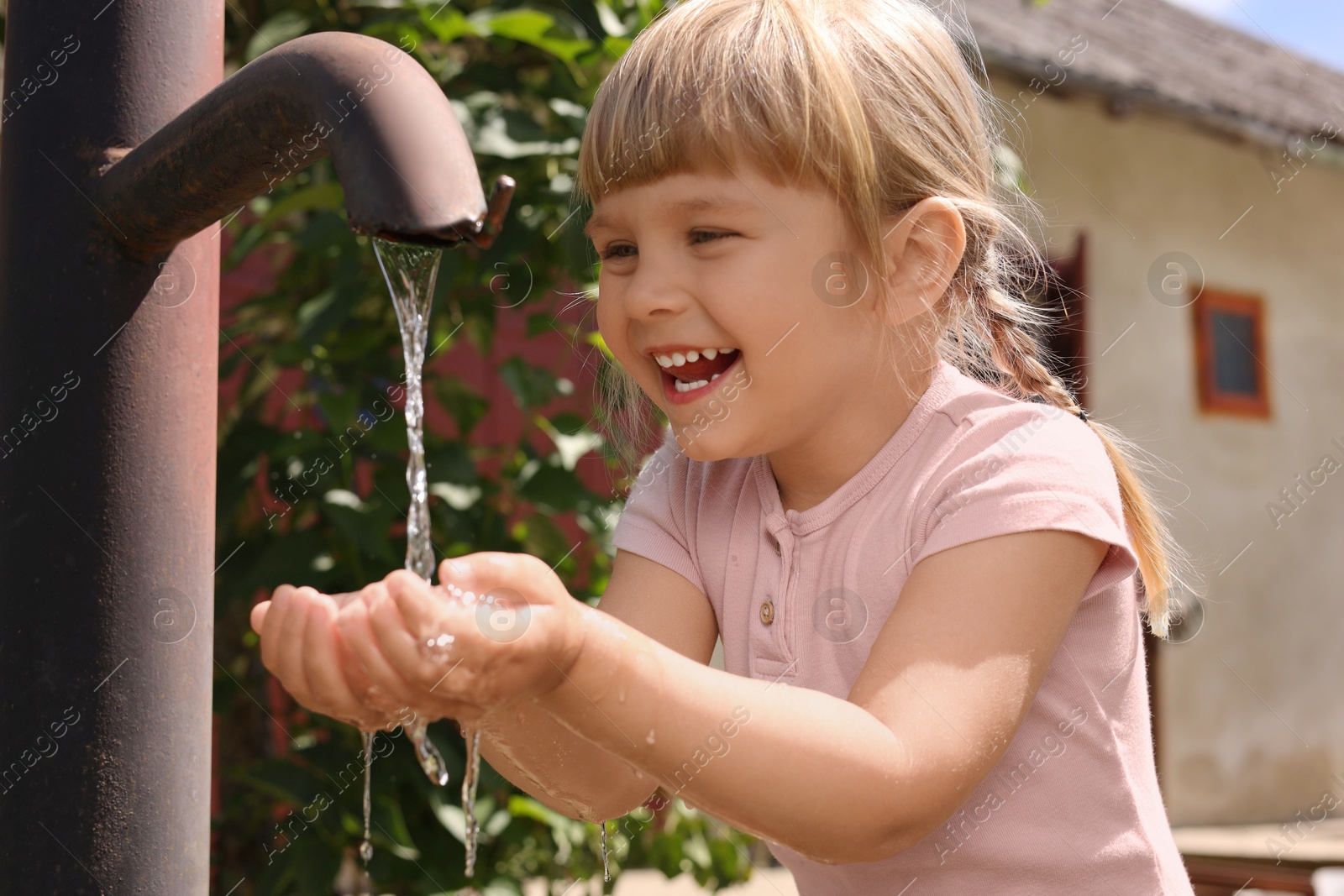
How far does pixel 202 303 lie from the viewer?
85 cm

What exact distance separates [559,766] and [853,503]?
1.31 ft

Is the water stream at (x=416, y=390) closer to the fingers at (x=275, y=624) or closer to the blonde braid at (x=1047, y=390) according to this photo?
the fingers at (x=275, y=624)

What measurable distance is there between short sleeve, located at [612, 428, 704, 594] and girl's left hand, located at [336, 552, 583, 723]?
0.64 meters

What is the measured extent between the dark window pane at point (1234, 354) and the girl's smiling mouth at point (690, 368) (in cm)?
505

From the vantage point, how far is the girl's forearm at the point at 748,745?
77cm

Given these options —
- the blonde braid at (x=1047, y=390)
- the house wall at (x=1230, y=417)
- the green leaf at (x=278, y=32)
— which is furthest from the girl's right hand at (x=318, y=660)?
the house wall at (x=1230, y=417)

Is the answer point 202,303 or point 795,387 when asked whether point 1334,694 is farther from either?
point 202,303

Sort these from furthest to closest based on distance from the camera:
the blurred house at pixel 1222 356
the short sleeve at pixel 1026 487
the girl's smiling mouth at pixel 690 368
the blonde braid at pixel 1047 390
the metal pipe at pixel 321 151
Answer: the blurred house at pixel 1222 356 < the blonde braid at pixel 1047 390 < the girl's smiling mouth at pixel 690 368 < the short sleeve at pixel 1026 487 < the metal pipe at pixel 321 151

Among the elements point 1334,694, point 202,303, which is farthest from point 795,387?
point 1334,694

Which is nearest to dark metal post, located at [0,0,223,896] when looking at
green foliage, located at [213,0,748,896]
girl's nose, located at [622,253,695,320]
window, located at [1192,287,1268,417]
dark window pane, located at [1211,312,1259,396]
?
girl's nose, located at [622,253,695,320]

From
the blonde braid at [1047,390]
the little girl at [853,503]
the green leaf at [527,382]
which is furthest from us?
the green leaf at [527,382]

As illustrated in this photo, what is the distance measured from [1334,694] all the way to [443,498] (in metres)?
5.48

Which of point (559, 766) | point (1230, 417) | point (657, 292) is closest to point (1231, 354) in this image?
point (1230, 417)

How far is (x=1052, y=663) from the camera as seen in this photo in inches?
48.2
